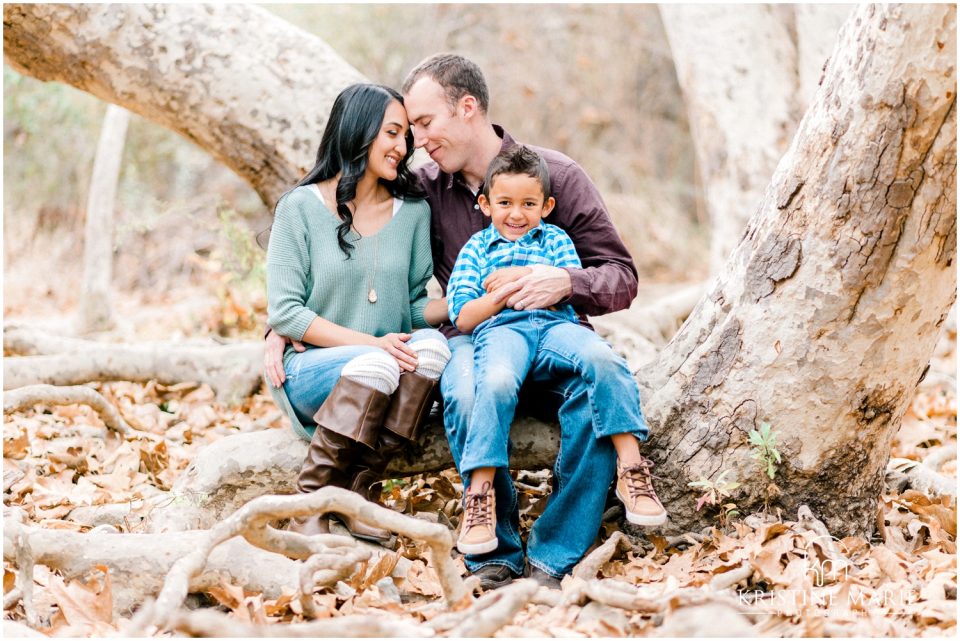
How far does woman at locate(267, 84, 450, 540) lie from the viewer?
129 inches

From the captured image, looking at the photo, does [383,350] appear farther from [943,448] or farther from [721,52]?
[721,52]

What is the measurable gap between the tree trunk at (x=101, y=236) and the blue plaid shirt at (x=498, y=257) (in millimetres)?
4596

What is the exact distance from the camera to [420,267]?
12.4ft

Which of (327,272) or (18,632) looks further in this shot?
(327,272)

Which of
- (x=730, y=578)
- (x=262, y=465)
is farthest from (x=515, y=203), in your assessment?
(x=730, y=578)

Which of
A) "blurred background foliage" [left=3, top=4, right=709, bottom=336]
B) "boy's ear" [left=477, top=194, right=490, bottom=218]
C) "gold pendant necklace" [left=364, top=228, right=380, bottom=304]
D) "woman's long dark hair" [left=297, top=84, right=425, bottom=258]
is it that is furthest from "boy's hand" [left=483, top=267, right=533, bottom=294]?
"blurred background foliage" [left=3, top=4, right=709, bottom=336]

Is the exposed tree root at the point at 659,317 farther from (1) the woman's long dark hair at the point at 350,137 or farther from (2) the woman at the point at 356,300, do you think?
(1) the woman's long dark hair at the point at 350,137

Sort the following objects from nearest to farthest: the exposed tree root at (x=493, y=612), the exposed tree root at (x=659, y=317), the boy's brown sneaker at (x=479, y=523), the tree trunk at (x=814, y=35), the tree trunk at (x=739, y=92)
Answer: the exposed tree root at (x=493, y=612)
the boy's brown sneaker at (x=479, y=523)
the exposed tree root at (x=659, y=317)
the tree trunk at (x=814, y=35)
the tree trunk at (x=739, y=92)

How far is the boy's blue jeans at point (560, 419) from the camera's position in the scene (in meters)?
3.10

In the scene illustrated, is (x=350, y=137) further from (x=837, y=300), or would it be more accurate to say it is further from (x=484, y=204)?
(x=837, y=300)

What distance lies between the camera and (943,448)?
4.50m

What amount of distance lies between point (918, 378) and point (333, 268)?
84.7 inches

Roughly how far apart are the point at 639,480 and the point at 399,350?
976mm

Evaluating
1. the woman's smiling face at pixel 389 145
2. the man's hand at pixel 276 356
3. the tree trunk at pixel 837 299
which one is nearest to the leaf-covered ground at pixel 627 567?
the tree trunk at pixel 837 299
